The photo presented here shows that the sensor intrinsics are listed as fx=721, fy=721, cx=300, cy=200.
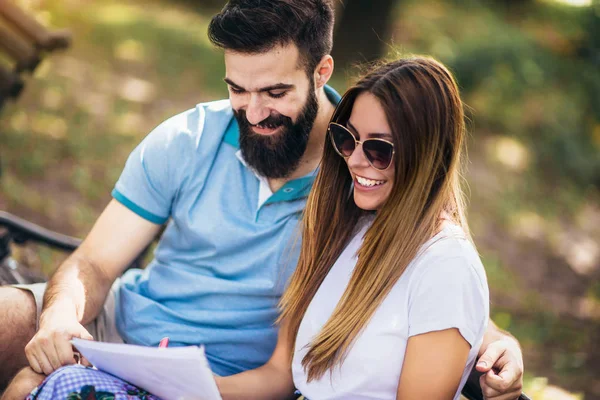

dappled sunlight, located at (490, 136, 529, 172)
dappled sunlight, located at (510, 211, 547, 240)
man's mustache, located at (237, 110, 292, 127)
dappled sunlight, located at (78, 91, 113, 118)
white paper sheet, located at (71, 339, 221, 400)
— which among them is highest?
man's mustache, located at (237, 110, 292, 127)

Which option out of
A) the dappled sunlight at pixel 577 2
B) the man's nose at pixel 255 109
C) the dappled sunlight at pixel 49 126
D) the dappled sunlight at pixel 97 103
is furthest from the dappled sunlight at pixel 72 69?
the dappled sunlight at pixel 577 2

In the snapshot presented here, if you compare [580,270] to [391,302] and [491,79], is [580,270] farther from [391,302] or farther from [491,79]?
[391,302]

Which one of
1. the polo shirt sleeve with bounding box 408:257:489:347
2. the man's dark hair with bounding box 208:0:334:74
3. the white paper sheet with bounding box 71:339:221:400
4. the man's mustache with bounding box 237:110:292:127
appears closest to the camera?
the white paper sheet with bounding box 71:339:221:400

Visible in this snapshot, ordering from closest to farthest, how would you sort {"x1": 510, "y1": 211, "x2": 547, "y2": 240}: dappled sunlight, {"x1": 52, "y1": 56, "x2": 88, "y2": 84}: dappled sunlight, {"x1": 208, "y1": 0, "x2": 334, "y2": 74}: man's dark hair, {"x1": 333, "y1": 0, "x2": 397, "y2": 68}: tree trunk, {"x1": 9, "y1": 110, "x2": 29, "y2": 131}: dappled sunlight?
{"x1": 208, "y1": 0, "x2": 334, "y2": 74}: man's dark hair < {"x1": 9, "y1": 110, "x2": 29, "y2": 131}: dappled sunlight < {"x1": 510, "y1": 211, "x2": 547, "y2": 240}: dappled sunlight < {"x1": 52, "y1": 56, "x2": 88, "y2": 84}: dappled sunlight < {"x1": 333, "y1": 0, "x2": 397, "y2": 68}: tree trunk

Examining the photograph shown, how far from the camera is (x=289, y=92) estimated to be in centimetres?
281

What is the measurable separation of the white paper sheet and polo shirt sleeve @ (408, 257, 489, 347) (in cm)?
63

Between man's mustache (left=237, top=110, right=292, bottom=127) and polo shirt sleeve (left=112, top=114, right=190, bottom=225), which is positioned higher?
man's mustache (left=237, top=110, right=292, bottom=127)

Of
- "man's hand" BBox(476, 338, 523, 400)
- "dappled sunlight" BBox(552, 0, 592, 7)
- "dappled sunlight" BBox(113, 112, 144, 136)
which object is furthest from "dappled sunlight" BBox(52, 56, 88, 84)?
"dappled sunlight" BBox(552, 0, 592, 7)

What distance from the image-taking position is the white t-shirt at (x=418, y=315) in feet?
6.89

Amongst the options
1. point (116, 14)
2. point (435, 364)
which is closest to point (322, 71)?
point (435, 364)

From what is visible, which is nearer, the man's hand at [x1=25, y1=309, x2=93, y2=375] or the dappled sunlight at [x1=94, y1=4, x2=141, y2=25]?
the man's hand at [x1=25, y1=309, x2=93, y2=375]

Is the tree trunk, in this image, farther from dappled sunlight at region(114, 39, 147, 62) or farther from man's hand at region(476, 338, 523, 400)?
man's hand at region(476, 338, 523, 400)

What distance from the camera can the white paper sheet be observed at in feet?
6.32

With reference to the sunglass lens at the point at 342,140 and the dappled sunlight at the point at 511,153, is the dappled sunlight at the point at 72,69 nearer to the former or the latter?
the dappled sunlight at the point at 511,153
